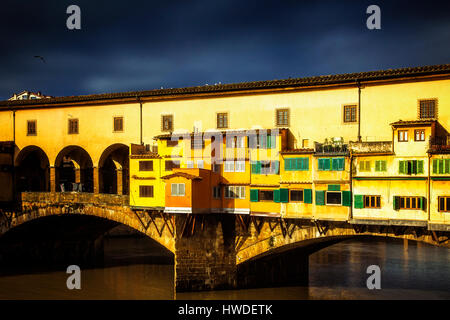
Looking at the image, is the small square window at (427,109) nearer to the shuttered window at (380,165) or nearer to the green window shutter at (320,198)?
the shuttered window at (380,165)

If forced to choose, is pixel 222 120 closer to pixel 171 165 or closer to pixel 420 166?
pixel 171 165

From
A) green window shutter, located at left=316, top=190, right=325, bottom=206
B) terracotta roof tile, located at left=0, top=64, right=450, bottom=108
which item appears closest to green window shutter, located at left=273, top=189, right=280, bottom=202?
green window shutter, located at left=316, top=190, right=325, bottom=206

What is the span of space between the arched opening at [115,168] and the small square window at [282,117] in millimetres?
13277

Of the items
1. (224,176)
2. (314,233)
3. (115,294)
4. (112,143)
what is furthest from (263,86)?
(115,294)

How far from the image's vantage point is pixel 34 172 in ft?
159

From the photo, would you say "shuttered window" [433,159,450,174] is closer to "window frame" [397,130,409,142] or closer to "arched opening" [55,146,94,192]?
"window frame" [397,130,409,142]

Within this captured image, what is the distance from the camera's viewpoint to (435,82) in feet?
96.7

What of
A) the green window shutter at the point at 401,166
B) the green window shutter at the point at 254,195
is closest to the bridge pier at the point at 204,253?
the green window shutter at the point at 254,195

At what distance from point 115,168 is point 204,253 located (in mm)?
16806

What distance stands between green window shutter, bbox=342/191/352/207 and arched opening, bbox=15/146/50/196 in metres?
28.6

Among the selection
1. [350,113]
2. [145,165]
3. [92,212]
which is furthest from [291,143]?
[92,212]

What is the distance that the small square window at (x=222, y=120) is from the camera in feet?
117
